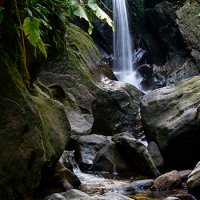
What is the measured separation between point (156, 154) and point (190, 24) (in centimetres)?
985

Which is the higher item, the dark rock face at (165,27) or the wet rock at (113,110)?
the dark rock face at (165,27)

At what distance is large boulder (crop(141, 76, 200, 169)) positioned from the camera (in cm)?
845

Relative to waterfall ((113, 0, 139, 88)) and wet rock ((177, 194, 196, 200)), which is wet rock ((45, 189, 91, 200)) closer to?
wet rock ((177, 194, 196, 200))

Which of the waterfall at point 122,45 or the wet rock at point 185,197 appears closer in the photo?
the wet rock at point 185,197

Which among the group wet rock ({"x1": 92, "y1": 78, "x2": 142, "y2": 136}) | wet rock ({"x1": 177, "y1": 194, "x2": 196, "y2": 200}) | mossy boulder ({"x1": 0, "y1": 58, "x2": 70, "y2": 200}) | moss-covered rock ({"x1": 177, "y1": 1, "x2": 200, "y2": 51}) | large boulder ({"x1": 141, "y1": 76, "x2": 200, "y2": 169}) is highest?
moss-covered rock ({"x1": 177, "y1": 1, "x2": 200, "y2": 51})

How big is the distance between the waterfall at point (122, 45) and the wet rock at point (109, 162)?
1009 centimetres

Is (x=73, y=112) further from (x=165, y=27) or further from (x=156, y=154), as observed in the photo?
(x=165, y=27)

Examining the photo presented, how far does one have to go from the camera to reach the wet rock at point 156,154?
28.2 ft

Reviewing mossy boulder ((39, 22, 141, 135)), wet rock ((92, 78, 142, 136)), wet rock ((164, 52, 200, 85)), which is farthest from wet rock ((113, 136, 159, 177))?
wet rock ((164, 52, 200, 85))

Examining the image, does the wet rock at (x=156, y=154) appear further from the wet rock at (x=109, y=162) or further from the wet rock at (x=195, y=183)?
the wet rock at (x=195, y=183)

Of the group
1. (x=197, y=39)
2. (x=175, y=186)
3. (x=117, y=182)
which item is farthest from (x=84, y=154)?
(x=197, y=39)

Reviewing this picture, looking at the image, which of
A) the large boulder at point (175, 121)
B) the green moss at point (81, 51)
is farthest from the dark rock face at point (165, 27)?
the large boulder at point (175, 121)

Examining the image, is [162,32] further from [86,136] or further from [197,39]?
[86,136]

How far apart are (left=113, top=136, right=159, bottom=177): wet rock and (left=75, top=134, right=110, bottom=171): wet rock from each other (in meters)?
0.40
